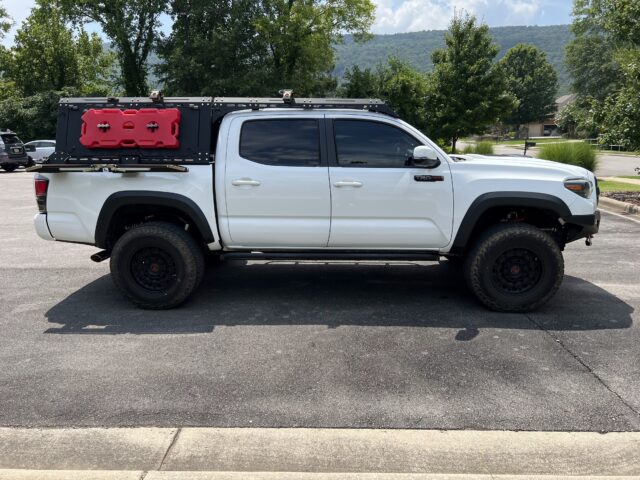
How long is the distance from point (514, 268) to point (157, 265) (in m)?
3.54

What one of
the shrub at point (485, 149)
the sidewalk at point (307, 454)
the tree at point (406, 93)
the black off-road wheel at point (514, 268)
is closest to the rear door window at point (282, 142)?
the black off-road wheel at point (514, 268)

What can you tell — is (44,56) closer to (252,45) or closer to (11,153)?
(252,45)

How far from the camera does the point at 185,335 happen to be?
496cm

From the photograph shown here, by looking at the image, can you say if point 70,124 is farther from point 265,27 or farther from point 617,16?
Result: point 265,27

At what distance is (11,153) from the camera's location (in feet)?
81.3

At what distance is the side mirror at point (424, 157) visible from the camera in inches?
205

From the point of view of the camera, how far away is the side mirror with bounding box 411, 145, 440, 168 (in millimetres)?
5211

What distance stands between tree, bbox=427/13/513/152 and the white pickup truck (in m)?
20.7

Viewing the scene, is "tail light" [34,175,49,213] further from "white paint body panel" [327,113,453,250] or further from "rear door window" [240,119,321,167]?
"white paint body panel" [327,113,453,250]

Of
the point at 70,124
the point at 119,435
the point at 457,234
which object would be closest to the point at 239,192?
the point at 70,124

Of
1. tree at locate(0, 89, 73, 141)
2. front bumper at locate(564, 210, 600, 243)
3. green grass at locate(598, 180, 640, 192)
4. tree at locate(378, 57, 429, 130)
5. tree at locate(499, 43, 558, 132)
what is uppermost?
tree at locate(499, 43, 558, 132)

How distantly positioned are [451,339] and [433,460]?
183 centimetres

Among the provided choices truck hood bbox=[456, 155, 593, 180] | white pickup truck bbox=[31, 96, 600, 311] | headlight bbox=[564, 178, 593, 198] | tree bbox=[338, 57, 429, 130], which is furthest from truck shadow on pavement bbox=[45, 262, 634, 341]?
tree bbox=[338, 57, 429, 130]

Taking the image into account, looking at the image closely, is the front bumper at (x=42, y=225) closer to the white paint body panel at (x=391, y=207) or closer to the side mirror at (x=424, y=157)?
the white paint body panel at (x=391, y=207)
